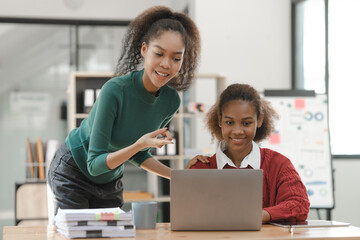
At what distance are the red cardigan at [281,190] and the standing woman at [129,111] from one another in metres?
0.28

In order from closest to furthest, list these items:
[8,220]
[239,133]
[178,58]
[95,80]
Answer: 1. [178,58]
2. [239,133]
3. [95,80]
4. [8,220]

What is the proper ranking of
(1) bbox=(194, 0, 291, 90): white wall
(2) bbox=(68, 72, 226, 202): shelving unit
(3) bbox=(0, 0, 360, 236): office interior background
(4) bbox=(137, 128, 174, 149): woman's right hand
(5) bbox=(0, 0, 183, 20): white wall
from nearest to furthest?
(4) bbox=(137, 128, 174, 149): woman's right hand
(2) bbox=(68, 72, 226, 202): shelving unit
(3) bbox=(0, 0, 360, 236): office interior background
(1) bbox=(194, 0, 291, 90): white wall
(5) bbox=(0, 0, 183, 20): white wall

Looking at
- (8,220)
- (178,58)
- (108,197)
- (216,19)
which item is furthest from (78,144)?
(8,220)

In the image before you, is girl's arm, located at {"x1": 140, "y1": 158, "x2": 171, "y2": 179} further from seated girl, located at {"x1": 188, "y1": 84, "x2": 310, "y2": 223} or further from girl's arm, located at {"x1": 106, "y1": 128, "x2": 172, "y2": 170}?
girl's arm, located at {"x1": 106, "y1": 128, "x2": 172, "y2": 170}

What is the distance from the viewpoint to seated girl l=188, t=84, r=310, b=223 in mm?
2023

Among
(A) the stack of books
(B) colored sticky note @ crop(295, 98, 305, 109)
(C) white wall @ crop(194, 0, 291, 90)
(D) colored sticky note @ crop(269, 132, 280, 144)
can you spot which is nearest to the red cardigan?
(A) the stack of books

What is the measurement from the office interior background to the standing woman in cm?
265

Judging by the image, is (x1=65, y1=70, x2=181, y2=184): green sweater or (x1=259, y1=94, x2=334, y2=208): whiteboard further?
(x1=259, y1=94, x2=334, y2=208): whiteboard

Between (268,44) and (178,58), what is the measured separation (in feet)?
12.1

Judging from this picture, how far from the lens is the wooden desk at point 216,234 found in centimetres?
159

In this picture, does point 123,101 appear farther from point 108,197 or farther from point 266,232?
point 266,232

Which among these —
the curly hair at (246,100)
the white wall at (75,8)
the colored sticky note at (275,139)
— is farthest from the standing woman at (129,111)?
the white wall at (75,8)

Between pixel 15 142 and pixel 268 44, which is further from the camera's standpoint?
pixel 15 142

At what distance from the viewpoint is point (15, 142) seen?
6.09 metres
